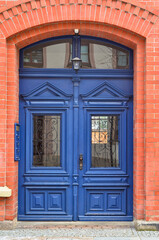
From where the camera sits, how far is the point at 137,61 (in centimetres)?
646

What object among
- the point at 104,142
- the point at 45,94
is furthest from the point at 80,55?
the point at 104,142

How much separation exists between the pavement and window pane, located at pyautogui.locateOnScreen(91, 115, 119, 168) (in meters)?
1.20

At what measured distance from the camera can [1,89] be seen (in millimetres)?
6340

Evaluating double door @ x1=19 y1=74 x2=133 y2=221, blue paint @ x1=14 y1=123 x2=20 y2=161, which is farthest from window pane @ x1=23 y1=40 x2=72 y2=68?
blue paint @ x1=14 y1=123 x2=20 y2=161

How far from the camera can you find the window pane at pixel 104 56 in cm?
688

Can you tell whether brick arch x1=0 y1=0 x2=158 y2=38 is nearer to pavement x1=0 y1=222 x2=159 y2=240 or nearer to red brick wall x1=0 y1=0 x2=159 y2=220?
red brick wall x1=0 y1=0 x2=159 y2=220

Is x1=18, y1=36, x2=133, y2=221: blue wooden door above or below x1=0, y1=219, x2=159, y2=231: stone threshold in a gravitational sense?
above

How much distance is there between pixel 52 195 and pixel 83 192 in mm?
630

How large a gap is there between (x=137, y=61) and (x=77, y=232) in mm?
3414

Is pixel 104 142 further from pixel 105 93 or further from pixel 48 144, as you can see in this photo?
pixel 48 144

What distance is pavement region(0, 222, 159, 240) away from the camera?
586 centimetres

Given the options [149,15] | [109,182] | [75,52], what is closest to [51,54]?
[75,52]

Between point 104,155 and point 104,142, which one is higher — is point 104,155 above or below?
below

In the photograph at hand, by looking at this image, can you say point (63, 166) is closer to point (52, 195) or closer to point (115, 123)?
point (52, 195)
